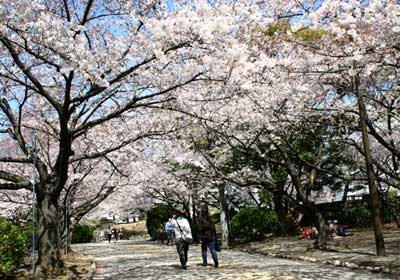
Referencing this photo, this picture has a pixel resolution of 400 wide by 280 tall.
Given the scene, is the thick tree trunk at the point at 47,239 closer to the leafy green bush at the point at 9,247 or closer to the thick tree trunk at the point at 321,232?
the leafy green bush at the point at 9,247

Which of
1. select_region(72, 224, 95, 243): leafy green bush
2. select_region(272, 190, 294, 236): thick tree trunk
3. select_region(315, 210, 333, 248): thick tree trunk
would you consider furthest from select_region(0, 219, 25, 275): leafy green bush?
select_region(72, 224, 95, 243): leafy green bush

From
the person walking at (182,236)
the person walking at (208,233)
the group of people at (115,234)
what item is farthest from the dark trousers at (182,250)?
the group of people at (115,234)

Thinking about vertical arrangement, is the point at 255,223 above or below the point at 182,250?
above

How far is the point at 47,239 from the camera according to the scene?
11.3 metres

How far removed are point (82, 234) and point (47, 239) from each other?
1506 inches

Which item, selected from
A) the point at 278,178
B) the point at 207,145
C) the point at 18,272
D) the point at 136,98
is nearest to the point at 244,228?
the point at 278,178

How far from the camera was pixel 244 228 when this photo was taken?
2422 centimetres

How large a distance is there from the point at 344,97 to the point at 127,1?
10.7m

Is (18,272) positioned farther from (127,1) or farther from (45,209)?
(127,1)

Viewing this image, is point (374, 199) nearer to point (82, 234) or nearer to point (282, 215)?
point (282, 215)

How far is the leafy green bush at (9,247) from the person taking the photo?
1081 centimetres

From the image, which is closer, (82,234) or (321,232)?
(321,232)

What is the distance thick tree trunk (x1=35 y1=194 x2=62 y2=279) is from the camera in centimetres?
1121

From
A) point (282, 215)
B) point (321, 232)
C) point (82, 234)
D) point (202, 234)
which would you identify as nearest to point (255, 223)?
point (282, 215)
